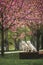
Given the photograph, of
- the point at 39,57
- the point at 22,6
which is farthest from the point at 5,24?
the point at 39,57

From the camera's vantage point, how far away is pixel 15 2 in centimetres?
1242

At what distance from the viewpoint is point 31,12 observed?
540 inches

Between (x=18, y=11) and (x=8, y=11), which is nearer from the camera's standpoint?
(x=8, y=11)

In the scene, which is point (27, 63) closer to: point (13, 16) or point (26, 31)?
point (13, 16)

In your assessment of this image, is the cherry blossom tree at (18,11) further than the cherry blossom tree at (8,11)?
No

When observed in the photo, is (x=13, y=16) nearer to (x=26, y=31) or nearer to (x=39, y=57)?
(x=39, y=57)

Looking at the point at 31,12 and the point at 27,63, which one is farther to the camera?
the point at 31,12

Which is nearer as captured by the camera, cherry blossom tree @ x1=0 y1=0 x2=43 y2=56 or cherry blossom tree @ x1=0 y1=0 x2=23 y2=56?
cherry blossom tree @ x1=0 y1=0 x2=43 y2=56

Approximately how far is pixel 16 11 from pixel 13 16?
0.43m

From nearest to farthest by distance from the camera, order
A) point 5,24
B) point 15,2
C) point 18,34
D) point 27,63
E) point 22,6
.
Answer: point 27,63, point 15,2, point 22,6, point 5,24, point 18,34

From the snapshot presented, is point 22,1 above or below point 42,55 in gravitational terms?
above

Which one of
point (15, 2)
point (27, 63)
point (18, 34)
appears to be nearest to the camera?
point (27, 63)

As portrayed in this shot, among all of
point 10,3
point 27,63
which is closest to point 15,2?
point 10,3

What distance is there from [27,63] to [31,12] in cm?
352
